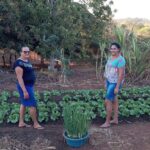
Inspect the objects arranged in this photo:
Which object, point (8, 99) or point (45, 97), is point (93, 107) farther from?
point (8, 99)

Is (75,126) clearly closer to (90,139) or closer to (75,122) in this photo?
(75,122)

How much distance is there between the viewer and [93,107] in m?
6.54

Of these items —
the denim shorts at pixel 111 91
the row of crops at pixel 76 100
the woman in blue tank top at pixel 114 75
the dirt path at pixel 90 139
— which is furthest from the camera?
the row of crops at pixel 76 100

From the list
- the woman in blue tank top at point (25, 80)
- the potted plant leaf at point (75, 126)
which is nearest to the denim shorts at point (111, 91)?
the potted plant leaf at point (75, 126)

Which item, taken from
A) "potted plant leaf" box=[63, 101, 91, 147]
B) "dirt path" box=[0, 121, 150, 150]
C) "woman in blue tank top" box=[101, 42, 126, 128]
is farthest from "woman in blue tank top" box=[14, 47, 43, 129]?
"woman in blue tank top" box=[101, 42, 126, 128]

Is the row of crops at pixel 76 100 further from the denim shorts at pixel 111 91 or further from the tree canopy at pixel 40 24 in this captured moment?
the tree canopy at pixel 40 24

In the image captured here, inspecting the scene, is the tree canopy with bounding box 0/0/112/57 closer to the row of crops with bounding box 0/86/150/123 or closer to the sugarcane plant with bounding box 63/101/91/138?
the row of crops with bounding box 0/86/150/123

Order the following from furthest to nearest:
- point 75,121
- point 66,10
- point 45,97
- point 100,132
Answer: point 66,10 → point 45,97 → point 100,132 → point 75,121

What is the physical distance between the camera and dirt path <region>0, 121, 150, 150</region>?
5.02 meters

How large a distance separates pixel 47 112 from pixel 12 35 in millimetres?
4818

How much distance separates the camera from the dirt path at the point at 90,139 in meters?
5.02

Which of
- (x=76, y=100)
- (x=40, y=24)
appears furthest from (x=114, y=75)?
(x=40, y=24)

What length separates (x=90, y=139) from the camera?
17.2ft

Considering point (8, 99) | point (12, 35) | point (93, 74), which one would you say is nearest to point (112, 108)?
point (8, 99)
